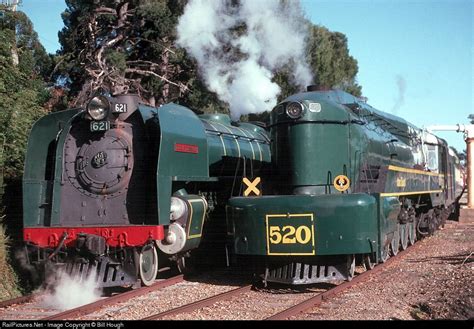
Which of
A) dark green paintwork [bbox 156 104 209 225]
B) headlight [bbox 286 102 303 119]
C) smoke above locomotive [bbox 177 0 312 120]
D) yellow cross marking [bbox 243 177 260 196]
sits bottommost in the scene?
yellow cross marking [bbox 243 177 260 196]

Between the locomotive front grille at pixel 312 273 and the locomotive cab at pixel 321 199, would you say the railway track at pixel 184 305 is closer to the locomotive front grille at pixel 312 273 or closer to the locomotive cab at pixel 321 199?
the locomotive front grille at pixel 312 273

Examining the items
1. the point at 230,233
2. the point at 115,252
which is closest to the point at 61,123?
the point at 115,252

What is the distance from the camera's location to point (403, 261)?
11125mm

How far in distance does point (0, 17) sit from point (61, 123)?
7.08 metres

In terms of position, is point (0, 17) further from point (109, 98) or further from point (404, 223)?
point (404, 223)

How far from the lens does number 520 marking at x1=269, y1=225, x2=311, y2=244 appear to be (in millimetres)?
7824

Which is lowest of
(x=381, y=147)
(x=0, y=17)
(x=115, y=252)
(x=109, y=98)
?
(x=115, y=252)

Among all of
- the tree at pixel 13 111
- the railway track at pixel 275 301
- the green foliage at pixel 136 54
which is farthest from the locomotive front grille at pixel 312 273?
the green foliage at pixel 136 54

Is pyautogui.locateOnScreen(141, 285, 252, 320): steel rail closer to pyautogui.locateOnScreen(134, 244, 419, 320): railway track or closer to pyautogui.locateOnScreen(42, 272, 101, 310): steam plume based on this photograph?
pyautogui.locateOnScreen(134, 244, 419, 320): railway track

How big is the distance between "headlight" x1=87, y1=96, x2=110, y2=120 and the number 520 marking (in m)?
3.19

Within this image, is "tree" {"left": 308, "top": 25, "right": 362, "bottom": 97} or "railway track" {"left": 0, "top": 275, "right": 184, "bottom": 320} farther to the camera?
"tree" {"left": 308, "top": 25, "right": 362, "bottom": 97}

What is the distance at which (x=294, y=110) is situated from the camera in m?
8.71

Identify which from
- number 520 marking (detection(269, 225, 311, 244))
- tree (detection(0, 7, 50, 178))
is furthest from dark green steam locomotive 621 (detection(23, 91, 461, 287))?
tree (detection(0, 7, 50, 178))

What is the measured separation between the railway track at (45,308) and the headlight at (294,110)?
3416 mm
